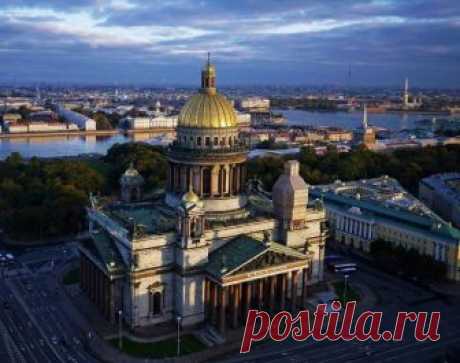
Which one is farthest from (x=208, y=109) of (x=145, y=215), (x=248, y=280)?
(x=248, y=280)

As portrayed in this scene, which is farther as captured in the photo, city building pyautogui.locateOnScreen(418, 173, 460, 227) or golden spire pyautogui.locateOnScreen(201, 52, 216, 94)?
city building pyautogui.locateOnScreen(418, 173, 460, 227)

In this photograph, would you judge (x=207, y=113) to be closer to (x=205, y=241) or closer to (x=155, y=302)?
(x=205, y=241)

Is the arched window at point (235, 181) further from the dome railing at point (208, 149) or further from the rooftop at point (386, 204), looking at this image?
the rooftop at point (386, 204)

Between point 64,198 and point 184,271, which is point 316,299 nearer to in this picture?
point 184,271

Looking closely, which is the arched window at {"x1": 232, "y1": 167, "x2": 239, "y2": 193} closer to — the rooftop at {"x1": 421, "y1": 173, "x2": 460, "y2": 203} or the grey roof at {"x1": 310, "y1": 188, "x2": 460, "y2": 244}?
the grey roof at {"x1": 310, "y1": 188, "x2": 460, "y2": 244}

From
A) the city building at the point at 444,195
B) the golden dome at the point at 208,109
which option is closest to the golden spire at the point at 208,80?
the golden dome at the point at 208,109

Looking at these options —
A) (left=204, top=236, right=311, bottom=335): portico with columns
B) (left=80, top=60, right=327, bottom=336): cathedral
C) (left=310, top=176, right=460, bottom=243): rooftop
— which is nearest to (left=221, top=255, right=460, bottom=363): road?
(left=204, top=236, right=311, bottom=335): portico with columns
